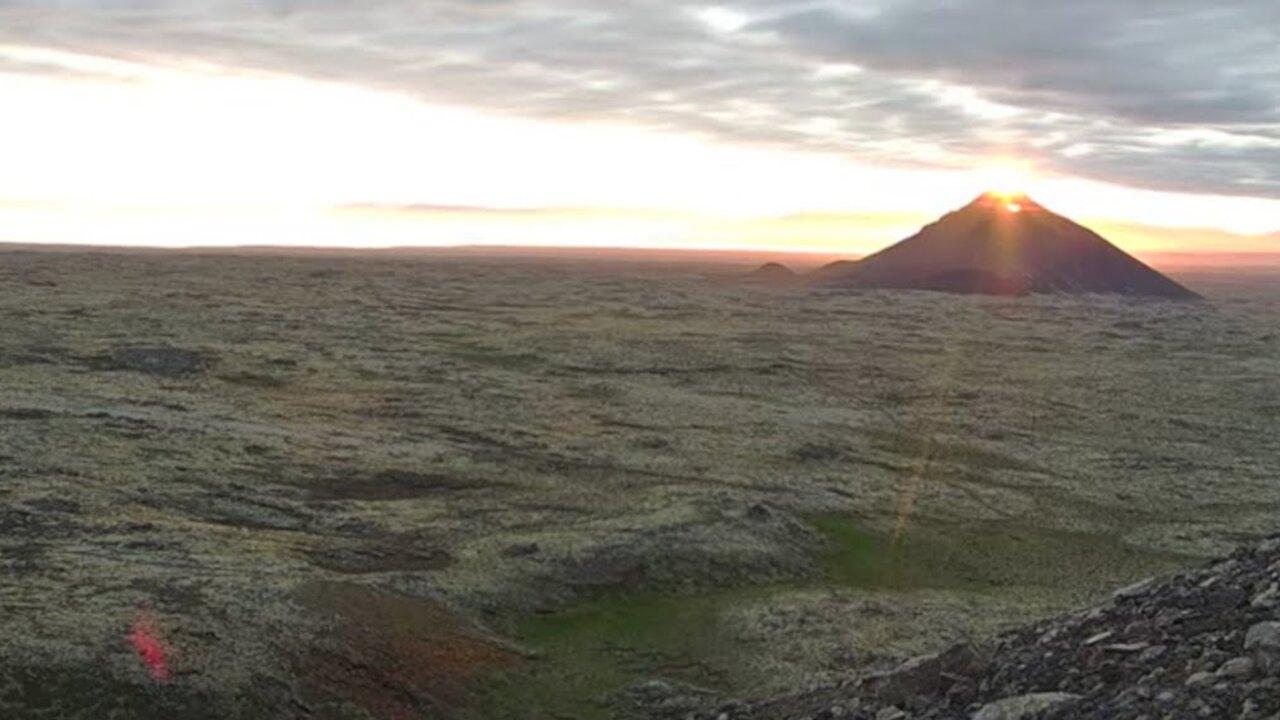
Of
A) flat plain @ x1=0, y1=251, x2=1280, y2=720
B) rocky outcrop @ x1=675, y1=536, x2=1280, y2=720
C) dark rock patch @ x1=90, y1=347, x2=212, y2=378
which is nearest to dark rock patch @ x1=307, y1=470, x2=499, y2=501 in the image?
flat plain @ x1=0, y1=251, x2=1280, y2=720

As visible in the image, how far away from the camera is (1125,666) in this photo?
51.4ft

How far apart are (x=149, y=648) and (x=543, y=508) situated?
1977cm

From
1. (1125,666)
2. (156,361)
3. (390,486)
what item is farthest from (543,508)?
(156,361)

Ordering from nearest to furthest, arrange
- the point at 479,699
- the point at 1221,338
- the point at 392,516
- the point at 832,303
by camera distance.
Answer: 1. the point at 479,699
2. the point at 392,516
3. the point at 1221,338
4. the point at 832,303

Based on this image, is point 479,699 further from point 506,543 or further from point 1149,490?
point 1149,490

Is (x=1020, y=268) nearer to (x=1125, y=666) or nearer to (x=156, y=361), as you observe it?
(x=156, y=361)

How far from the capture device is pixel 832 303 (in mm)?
160875

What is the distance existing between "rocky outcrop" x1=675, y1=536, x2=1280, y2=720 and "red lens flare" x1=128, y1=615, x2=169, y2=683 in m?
11.5

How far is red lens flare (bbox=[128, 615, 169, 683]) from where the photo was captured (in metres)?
22.1

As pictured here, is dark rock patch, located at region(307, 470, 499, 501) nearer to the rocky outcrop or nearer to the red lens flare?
the red lens flare

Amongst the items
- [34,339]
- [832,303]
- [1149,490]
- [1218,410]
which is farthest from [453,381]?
[832,303]

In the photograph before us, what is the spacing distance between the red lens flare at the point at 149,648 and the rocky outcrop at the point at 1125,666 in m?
11.5

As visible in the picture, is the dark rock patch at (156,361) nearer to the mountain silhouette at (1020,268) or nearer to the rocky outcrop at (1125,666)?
the rocky outcrop at (1125,666)

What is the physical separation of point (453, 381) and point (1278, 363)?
3062 inches
